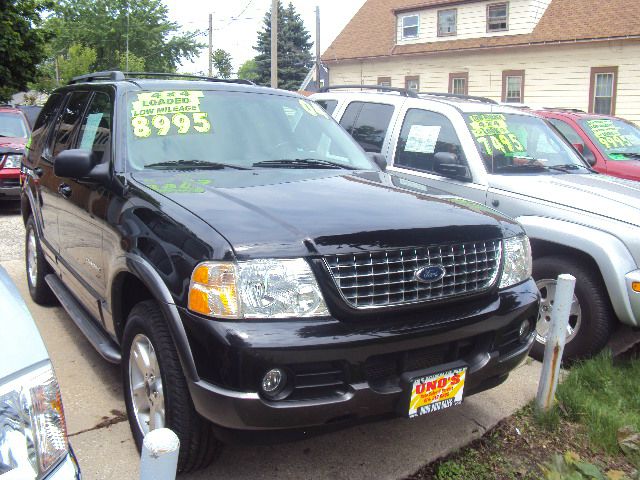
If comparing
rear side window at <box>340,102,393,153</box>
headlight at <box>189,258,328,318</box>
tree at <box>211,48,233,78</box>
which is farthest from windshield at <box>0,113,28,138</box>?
tree at <box>211,48,233,78</box>

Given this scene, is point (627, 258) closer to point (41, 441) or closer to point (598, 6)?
point (41, 441)

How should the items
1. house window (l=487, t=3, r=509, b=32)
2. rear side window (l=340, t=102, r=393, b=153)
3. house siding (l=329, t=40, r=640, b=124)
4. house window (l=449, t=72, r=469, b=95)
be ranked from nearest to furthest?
rear side window (l=340, t=102, r=393, b=153) → house siding (l=329, t=40, r=640, b=124) → house window (l=487, t=3, r=509, b=32) → house window (l=449, t=72, r=469, b=95)

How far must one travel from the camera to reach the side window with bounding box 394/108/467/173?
5.26 metres

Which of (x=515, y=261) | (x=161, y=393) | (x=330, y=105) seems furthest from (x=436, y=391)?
(x=330, y=105)

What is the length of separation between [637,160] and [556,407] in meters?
5.14

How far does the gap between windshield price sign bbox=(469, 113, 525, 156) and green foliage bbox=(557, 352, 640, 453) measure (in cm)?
186

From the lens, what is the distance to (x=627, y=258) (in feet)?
13.2

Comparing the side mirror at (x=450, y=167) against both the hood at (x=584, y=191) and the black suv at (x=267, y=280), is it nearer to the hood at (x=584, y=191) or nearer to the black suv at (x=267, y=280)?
the hood at (x=584, y=191)

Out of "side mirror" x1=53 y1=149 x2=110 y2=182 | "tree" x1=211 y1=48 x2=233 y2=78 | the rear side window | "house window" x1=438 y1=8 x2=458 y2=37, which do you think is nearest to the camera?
"side mirror" x1=53 y1=149 x2=110 y2=182

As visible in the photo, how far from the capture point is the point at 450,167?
4.98 m

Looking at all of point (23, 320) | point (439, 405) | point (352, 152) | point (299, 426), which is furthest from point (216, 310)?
point (352, 152)

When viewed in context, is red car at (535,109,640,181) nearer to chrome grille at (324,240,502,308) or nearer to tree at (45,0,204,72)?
chrome grille at (324,240,502,308)

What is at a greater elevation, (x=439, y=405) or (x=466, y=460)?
(x=439, y=405)

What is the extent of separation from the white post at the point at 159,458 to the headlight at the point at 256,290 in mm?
708
